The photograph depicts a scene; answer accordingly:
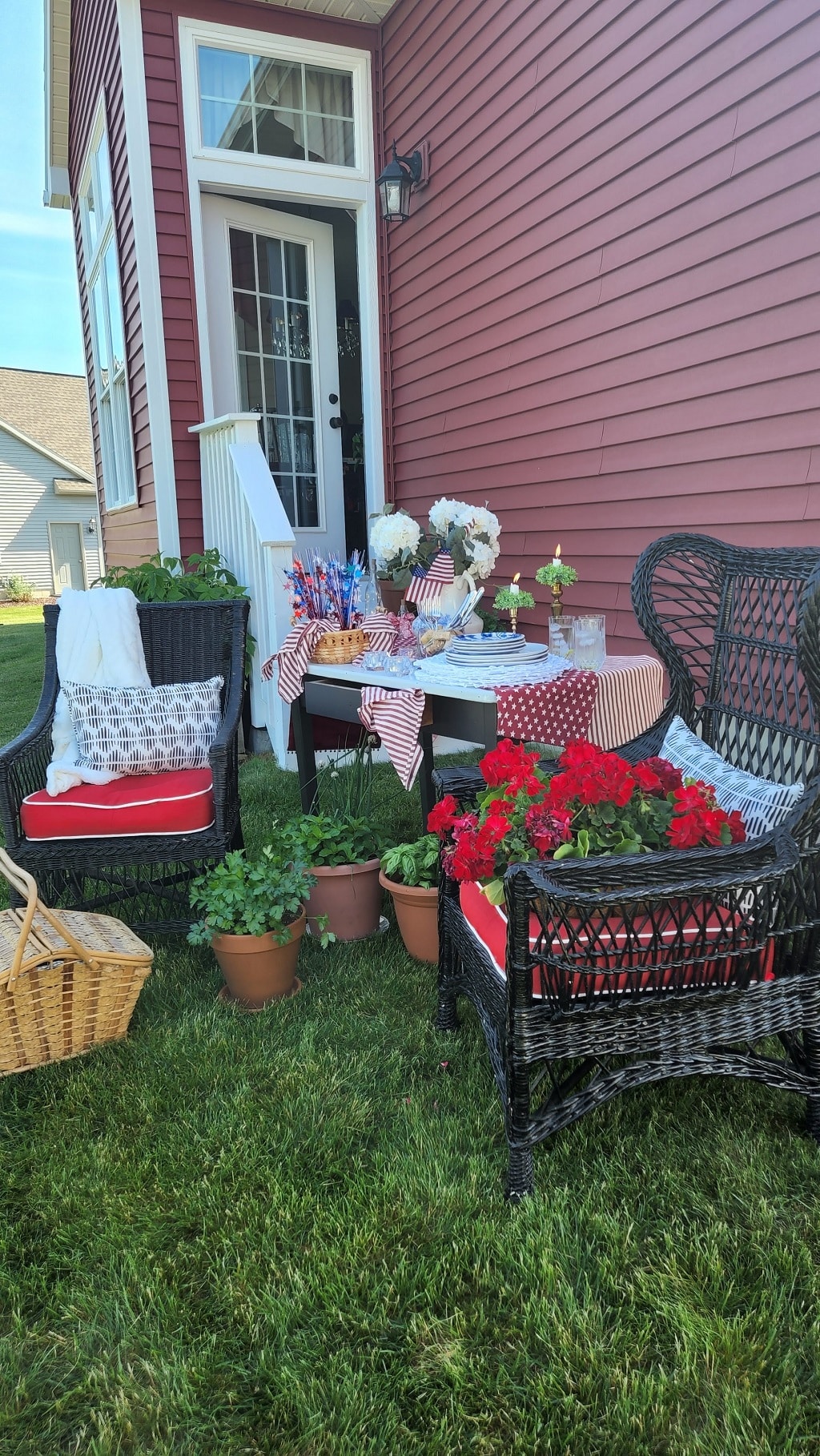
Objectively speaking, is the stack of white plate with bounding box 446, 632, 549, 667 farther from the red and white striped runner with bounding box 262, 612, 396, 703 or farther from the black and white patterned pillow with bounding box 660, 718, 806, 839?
the black and white patterned pillow with bounding box 660, 718, 806, 839

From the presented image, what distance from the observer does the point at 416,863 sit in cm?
232

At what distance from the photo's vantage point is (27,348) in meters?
44.6

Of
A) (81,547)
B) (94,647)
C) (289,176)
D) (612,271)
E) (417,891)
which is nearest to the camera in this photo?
(417,891)

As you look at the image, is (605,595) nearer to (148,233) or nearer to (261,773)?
(261,773)

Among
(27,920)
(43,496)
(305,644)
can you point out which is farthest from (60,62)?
(43,496)

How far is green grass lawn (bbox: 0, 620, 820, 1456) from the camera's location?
3.71 feet

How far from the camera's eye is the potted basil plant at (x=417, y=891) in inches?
90.3

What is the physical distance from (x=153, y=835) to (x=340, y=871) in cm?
52

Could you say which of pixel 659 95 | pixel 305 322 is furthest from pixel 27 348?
pixel 659 95

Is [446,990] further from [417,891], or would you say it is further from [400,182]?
[400,182]

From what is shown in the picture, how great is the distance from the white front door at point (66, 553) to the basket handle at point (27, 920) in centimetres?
2269

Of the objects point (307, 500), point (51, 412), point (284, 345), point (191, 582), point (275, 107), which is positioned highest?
point (51, 412)

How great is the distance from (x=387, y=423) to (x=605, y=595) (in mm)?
2467

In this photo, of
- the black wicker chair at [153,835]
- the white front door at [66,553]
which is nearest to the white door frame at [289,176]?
the black wicker chair at [153,835]
